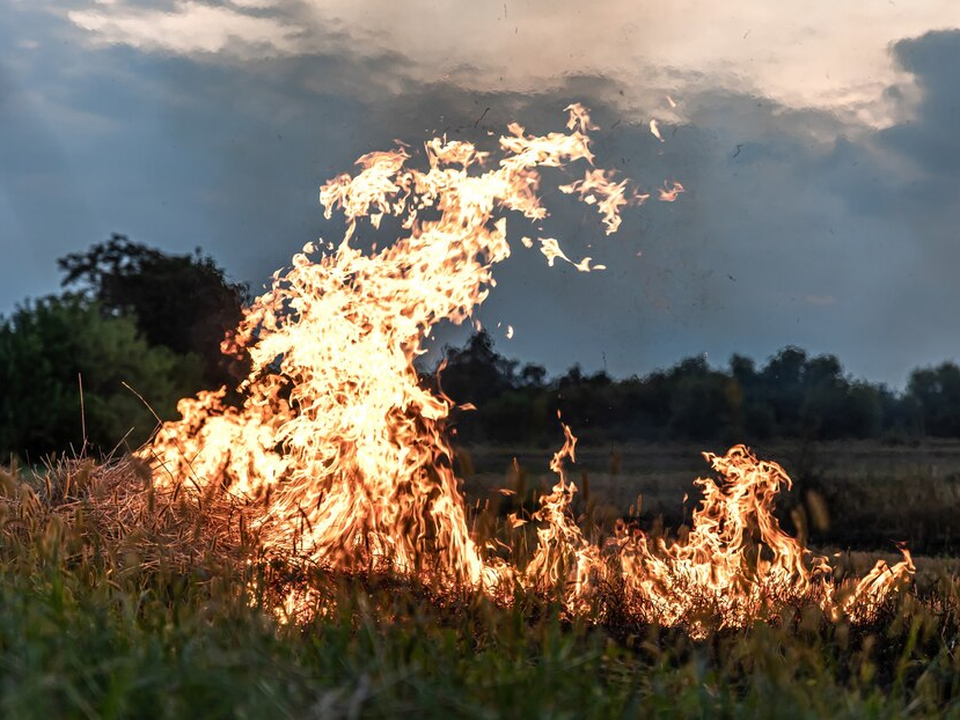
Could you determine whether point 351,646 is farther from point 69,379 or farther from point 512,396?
point 69,379

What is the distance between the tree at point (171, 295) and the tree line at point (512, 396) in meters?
0.69

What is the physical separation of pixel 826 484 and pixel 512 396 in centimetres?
562

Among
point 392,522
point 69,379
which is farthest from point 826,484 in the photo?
point 69,379

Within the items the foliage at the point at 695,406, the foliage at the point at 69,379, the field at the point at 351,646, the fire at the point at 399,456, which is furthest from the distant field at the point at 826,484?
the foliage at the point at 69,379

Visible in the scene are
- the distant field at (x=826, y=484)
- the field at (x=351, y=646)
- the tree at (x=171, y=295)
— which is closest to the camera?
the field at (x=351, y=646)

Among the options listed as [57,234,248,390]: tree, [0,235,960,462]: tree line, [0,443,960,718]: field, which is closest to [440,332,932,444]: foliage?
[0,235,960,462]: tree line

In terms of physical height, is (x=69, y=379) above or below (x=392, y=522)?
above

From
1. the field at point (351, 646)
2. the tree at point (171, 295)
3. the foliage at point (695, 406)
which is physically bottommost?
the field at point (351, 646)

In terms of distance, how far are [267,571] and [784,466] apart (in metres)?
12.4

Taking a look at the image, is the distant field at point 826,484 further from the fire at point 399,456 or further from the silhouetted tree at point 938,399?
the fire at point 399,456

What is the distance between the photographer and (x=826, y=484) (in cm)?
1827

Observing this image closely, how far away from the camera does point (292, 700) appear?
3.64 metres

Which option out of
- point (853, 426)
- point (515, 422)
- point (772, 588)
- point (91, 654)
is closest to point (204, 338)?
point (515, 422)

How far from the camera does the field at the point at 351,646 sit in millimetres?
3674
